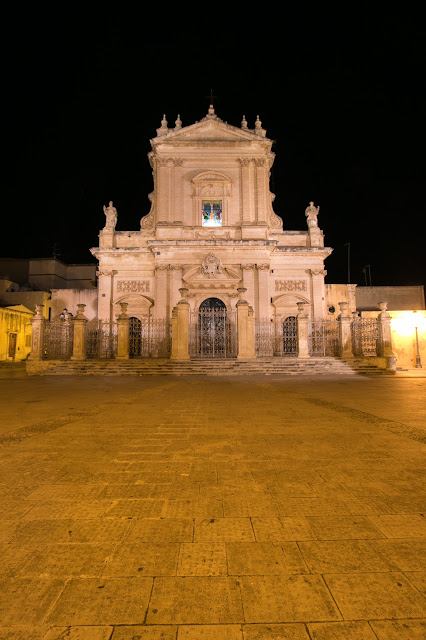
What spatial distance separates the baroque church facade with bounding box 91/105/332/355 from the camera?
2245cm

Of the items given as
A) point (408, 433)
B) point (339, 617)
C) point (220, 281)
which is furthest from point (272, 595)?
point (220, 281)

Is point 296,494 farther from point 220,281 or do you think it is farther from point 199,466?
point 220,281

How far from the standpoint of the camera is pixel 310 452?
3.85 meters

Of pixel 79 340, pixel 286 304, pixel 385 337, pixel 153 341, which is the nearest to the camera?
pixel 385 337

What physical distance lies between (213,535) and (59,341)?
18092 millimetres

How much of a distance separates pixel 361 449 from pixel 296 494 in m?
1.52

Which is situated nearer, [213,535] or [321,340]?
[213,535]

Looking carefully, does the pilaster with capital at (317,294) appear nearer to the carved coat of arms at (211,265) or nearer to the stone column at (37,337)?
the carved coat of arms at (211,265)

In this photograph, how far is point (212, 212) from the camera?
24.1m

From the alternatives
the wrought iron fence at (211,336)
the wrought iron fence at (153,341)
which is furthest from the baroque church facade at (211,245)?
the wrought iron fence at (153,341)

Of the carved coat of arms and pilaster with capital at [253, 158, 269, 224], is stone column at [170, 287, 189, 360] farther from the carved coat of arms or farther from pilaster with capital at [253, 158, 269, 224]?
pilaster with capital at [253, 158, 269, 224]

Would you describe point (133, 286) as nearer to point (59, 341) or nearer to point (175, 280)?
point (175, 280)

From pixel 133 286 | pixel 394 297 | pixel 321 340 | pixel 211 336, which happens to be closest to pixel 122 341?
pixel 211 336

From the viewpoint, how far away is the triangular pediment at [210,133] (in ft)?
78.1
